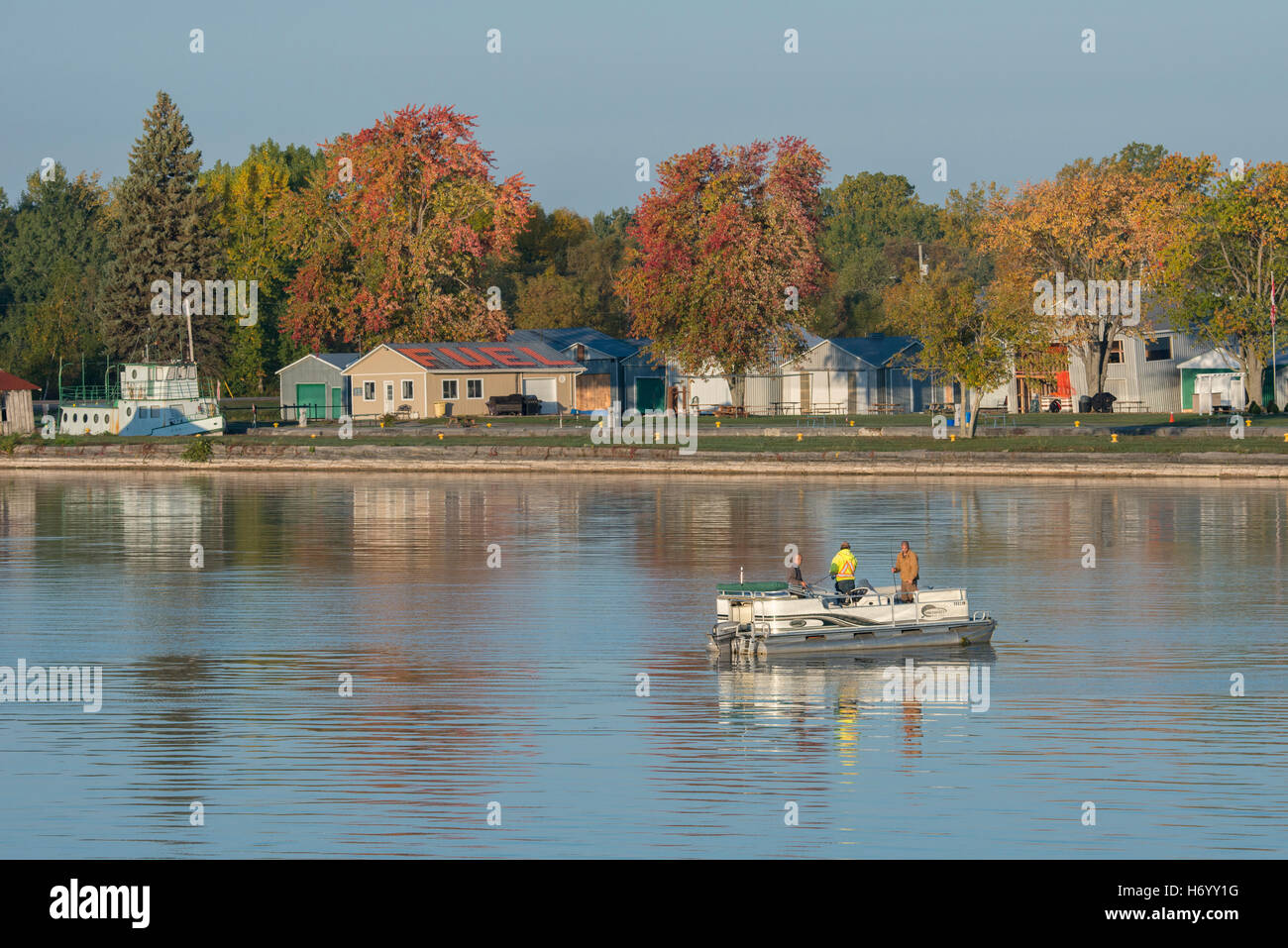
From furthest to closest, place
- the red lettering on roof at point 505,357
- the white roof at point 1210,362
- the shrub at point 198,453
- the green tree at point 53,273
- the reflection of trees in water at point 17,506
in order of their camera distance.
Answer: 1. the green tree at point 53,273
2. the red lettering on roof at point 505,357
3. the white roof at point 1210,362
4. the shrub at point 198,453
5. the reflection of trees in water at point 17,506

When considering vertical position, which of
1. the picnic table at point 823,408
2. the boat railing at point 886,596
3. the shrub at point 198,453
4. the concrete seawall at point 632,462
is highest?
the picnic table at point 823,408

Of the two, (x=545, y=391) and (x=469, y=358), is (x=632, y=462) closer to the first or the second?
(x=469, y=358)

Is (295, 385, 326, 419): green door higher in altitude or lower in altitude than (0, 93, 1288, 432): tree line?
lower

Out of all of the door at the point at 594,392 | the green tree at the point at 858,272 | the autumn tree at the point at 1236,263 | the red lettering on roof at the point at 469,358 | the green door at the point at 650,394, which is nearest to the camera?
the autumn tree at the point at 1236,263

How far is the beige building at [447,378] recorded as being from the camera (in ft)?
325

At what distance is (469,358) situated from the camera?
101m

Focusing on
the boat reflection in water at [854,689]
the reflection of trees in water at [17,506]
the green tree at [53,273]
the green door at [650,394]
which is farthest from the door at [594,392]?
the boat reflection in water at [854,689]

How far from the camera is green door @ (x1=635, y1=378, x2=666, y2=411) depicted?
10744 centimetres

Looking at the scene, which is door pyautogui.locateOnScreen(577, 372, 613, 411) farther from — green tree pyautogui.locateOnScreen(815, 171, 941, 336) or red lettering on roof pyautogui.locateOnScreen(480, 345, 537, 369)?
green tree pyautogui.locateOnScreen(815, 171, 941, 336)

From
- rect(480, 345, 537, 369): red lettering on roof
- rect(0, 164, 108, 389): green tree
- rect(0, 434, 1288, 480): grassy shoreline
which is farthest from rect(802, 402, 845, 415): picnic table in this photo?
rect(0, 164, 108, 389): green tree

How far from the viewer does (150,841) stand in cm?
1778

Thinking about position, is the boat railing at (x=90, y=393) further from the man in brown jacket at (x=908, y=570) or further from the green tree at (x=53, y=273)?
the man in brown jacket at (x=908, y=570)

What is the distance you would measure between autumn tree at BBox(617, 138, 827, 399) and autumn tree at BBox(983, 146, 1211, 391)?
13.0 m
